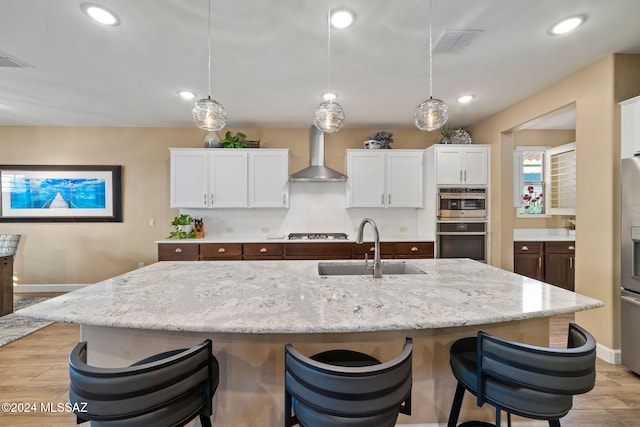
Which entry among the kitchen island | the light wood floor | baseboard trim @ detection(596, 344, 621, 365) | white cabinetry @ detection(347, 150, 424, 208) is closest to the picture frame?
the light wood floor

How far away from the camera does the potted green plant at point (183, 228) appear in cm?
401

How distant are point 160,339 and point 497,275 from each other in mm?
2001

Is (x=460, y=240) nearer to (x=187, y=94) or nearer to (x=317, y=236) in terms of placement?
(x=317, y=236)

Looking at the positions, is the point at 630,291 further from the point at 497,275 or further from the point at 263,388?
the point at 263,388

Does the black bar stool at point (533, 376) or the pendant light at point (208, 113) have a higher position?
the pendant light at point (208, 113)

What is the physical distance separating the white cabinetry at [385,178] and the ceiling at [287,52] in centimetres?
71

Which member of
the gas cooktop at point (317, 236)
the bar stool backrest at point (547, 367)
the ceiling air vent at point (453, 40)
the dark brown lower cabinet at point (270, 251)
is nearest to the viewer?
the bar stool backrest at point (547, 367)

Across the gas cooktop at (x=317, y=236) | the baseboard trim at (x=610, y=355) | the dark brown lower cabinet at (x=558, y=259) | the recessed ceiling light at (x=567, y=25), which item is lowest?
the baseboard trim at (x=610, y=355)

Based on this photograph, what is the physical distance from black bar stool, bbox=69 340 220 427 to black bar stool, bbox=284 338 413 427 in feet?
1.27

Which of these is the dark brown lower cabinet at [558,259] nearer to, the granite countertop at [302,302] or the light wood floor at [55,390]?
the light wood floor at [55,390]

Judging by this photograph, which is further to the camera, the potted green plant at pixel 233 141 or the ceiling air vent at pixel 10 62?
the potted green plant at pixel 233 141

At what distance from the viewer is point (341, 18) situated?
1.95 m

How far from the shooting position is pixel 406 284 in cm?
164

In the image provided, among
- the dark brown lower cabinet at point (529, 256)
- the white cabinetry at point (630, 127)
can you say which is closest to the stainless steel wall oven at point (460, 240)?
the dark brown lower cabinet at point (529, 256)
